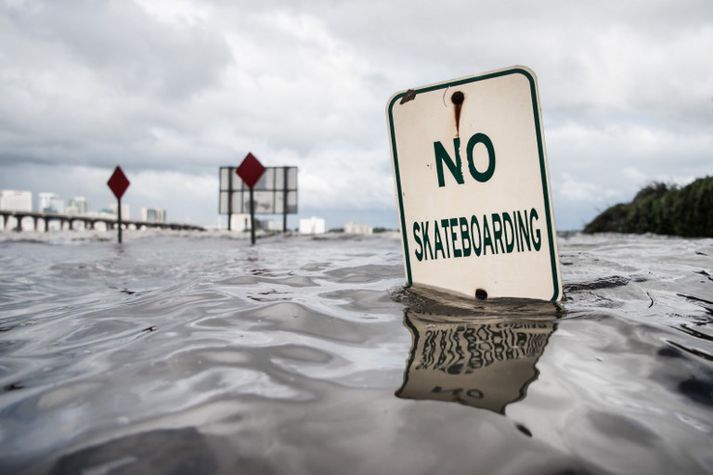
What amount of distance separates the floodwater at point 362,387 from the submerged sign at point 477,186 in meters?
0.19

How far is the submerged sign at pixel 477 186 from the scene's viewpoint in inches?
91.4

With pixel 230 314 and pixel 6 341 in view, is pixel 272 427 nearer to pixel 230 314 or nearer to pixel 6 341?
pixel 230 314

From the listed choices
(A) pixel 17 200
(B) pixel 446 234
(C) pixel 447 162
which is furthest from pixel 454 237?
(A) pixel 17 200

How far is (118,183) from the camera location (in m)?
12.0

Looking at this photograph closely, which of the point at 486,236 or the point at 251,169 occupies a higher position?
the point at 251,169

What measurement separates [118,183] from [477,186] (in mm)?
11679

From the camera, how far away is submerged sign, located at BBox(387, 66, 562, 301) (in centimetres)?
232

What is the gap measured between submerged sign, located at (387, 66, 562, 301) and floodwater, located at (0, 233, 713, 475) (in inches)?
7.3

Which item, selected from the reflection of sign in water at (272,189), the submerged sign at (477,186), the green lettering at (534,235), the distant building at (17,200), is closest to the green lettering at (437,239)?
the submerged sign at (477,186)

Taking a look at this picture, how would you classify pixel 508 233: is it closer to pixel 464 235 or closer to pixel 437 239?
pixel 464 235

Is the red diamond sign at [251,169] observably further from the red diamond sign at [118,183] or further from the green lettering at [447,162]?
the green lettering at [447,162]

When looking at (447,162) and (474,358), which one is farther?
(447,162)

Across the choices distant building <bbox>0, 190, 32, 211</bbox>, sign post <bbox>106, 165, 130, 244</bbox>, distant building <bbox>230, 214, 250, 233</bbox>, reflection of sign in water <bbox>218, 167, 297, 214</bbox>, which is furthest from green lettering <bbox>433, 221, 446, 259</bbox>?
distant building <bbox>0, 190, 32, 211</bbox>

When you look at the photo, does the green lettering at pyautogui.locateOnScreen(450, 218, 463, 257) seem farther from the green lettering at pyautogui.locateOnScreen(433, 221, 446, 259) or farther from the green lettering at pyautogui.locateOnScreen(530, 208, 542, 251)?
the green lettering at pyautogui.locateOnScreen(530, 208, 542, 251)
